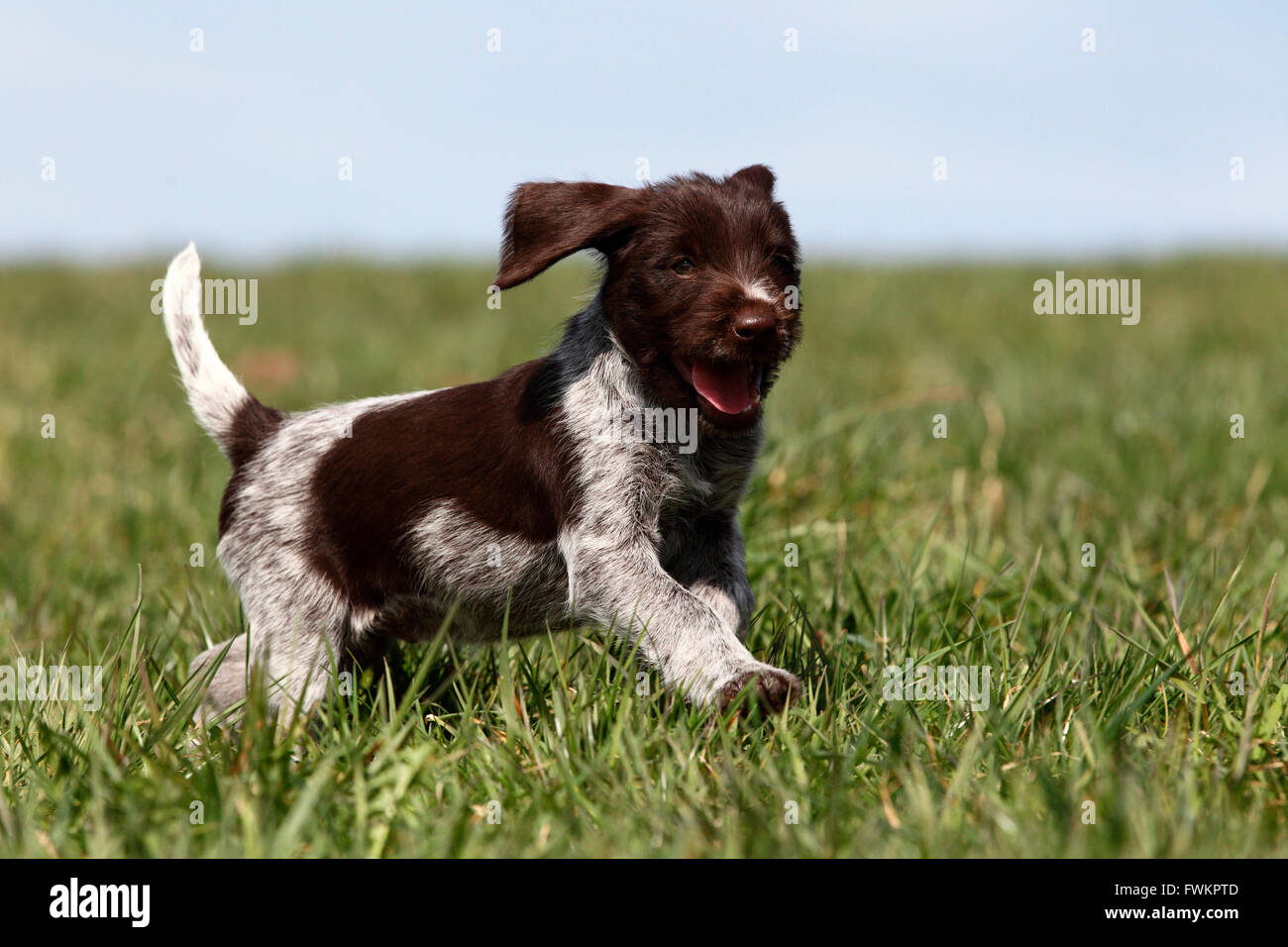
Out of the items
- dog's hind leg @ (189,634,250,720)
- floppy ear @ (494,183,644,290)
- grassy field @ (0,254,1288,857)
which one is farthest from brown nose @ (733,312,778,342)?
dog's hind leg @ (189,634,250,720)

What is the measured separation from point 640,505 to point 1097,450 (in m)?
4.52

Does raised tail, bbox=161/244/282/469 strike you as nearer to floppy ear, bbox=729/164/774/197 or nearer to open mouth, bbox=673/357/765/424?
open mouth, bbox=673/357/765/424

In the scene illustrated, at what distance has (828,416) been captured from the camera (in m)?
6.99

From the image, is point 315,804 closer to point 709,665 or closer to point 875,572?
point 709,665

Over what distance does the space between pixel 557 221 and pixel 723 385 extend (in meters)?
0.68

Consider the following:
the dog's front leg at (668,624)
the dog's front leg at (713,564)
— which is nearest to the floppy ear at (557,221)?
the dog's front leg at (668,624)

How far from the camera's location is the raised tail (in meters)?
4.53

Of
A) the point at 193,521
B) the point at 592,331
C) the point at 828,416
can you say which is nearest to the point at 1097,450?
the point at 828,416

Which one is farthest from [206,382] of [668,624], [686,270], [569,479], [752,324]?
[752,324]

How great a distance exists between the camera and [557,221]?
3.84 meters

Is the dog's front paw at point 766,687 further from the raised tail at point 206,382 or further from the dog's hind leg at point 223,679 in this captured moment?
the raised tail at point 206,382

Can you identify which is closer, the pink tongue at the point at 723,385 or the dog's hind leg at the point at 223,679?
the pink tongue at the point at 723,385

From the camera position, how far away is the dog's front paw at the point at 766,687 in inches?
135

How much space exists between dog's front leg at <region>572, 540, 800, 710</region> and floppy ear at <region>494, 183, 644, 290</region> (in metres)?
0.82
